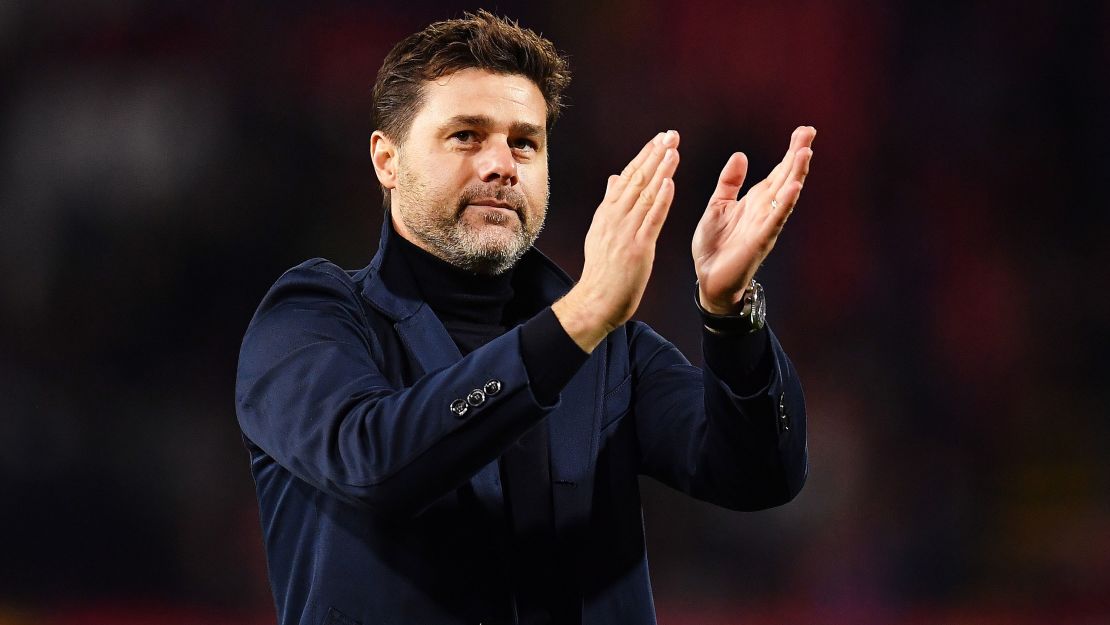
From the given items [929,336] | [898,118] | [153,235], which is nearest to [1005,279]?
[929,336]

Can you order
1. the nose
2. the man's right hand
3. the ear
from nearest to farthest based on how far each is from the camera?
the man's right hand < the nose < the ear

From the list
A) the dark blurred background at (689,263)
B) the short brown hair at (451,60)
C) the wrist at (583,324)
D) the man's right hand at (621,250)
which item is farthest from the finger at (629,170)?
the dark blurred background at (689,263)

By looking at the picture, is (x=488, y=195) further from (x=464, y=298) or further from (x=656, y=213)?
(x=656, y=213)

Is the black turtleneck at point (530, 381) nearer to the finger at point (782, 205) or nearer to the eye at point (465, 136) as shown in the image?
the eye at point (465, 136)

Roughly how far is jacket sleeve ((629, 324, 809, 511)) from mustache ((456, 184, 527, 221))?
268 millimetres

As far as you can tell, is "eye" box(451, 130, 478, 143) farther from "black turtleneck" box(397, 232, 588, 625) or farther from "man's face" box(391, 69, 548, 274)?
"black turtleneck" box(397, 232, 588, 625)

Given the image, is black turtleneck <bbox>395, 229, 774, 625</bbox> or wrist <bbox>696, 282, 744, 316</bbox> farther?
wrist <bbox>696, 282, 744, 316</bbox>

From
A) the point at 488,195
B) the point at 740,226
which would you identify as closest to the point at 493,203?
the point at 488,195

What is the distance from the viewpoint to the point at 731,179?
131 centimetres

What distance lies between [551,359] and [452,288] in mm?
409

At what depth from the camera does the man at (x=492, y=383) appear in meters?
1.15

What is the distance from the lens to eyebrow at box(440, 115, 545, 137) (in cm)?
148

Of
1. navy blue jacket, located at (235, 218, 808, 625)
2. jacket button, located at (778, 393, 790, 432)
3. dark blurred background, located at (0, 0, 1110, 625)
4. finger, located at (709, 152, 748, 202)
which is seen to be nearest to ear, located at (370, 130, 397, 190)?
navy blue jacket, located at (235, 218, 808, 625)

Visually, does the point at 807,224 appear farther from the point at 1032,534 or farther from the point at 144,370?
the point at 144,370
